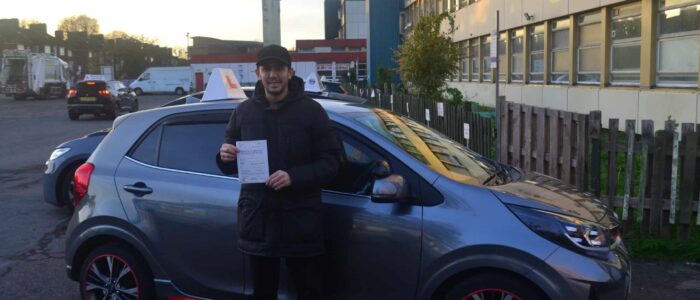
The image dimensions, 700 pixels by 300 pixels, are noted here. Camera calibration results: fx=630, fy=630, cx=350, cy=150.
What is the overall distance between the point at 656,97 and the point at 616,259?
1036 centimetres

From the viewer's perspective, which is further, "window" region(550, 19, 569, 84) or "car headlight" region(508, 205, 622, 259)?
"window" region(550, 19, 569, 84)

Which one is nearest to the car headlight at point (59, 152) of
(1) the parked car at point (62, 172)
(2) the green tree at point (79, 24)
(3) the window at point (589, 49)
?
(1) the parked car at point (62, 172)

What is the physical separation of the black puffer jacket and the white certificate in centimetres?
5

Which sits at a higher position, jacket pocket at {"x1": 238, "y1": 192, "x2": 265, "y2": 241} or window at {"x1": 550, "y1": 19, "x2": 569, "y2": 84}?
window at {"x1": 550, "y1": 19, "x2": 569, "y2": 84}

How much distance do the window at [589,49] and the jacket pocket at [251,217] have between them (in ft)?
45.9

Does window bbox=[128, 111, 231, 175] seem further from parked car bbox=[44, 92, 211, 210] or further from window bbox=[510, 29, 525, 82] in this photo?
window bbox=[510, 29, 525, 82]

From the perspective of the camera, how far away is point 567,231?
349cm

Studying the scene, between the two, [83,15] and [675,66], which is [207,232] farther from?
[83,15]

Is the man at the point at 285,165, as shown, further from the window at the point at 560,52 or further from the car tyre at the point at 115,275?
the window at the point at 560,52

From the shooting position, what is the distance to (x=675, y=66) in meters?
12.5

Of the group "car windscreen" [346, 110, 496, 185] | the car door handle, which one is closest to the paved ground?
the car door handle

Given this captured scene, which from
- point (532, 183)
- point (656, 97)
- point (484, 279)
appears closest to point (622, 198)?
point (532, 183)

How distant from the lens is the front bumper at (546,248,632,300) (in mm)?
3367

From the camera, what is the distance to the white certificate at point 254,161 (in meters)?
3.43
